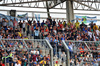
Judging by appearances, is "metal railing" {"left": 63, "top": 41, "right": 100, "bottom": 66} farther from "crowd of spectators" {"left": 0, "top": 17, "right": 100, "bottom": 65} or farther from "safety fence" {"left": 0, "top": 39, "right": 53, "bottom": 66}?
"crowd of spectators" {"left": 0, "top": 17, "right": 100, "bottom": 65}

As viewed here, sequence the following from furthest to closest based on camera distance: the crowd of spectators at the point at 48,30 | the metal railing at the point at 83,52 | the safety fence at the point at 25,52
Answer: the crowd of spectators at the point at 48,30 → the metal railing at the point at 83,52 → the safety fence at the point at 25,52

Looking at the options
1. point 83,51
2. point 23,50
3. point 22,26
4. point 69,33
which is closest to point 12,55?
point 23,50

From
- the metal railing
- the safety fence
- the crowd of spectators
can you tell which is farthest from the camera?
the crowd of spectators

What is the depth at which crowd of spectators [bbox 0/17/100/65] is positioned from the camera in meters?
16.2

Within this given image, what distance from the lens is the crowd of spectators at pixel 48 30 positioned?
53.1ft

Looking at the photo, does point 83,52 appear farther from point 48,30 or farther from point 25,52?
point 48,30

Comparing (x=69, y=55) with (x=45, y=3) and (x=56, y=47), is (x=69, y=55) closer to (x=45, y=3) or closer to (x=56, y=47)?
(x=56, y=47)

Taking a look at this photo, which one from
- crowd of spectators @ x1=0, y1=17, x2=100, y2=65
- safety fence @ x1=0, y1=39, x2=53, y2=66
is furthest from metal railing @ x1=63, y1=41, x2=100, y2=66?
crowd of spectators @ x1=0, y1=17, x2=100, y2=65

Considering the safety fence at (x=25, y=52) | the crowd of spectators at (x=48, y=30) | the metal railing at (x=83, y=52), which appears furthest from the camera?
the crowd of spectators at (x=48, y=30)

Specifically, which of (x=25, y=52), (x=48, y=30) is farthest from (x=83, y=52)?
(x=48, y=30)

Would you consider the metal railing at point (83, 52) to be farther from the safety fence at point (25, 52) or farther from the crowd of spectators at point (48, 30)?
the crowd of spectators at point (48, 30)

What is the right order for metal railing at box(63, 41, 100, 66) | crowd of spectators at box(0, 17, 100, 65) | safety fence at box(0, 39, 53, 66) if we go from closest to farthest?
safety fence at box(0, 39, 53, 66) < metal railing at box(63, 41, 100, 66) < crowd of spectators at box(0, 17, 100, 65)

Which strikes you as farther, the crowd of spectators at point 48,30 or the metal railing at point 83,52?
the crowd of spectators at point 48,30

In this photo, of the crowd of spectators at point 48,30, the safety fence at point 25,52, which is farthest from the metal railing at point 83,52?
the crowd of spectators at point 48,30
